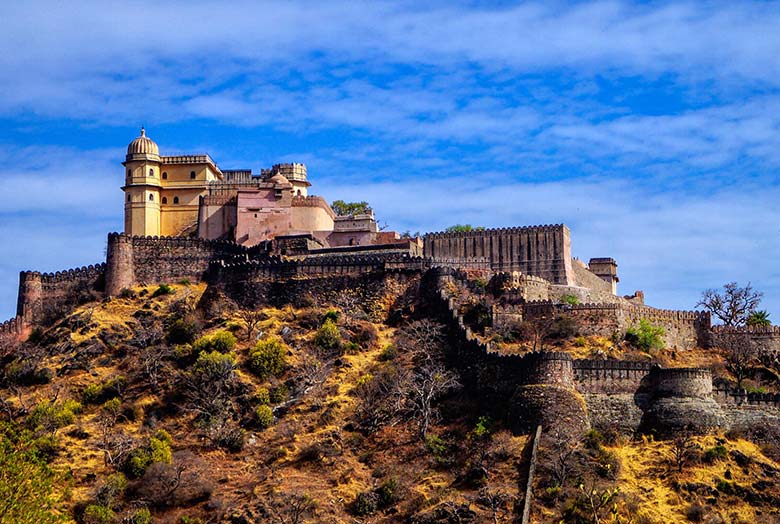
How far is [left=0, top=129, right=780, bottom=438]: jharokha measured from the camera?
207 feet

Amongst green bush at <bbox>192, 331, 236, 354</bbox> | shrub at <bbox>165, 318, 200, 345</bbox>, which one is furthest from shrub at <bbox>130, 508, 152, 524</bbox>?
shrub at <bbox>165, 318, 200, 345</bbox>

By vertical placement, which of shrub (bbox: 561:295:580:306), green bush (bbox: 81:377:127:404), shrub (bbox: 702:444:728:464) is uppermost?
shrub (bbox: 561:295:580:306)

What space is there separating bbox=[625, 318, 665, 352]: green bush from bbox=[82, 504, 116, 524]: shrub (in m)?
26.5

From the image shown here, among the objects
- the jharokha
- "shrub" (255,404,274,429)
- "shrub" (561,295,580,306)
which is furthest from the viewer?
"shrub" (561,295,580,306)

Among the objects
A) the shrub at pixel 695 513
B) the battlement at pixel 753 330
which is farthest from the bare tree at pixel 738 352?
the shrub at pixel 695 513

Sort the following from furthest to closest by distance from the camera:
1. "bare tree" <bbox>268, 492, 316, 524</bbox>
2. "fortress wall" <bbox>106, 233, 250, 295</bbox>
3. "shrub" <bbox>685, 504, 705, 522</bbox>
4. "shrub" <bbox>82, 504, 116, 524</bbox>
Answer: "fortress wall" <bbox>106, 233, 250, 295</bbox> → "shrub" <bbox>82, 504, 116, 524</bbox> → "bare tree" <bbox>268, 492, 316, 524</bbox> → "shrub" <bbox>685, 504, 705, 522</bbox>

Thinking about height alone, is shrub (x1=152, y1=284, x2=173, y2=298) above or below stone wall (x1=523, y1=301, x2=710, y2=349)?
above

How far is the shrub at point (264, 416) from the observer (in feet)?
221

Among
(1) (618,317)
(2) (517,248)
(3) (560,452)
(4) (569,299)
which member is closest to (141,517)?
(3) (560,452)

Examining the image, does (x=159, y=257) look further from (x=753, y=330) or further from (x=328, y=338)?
(x=753, y=330)

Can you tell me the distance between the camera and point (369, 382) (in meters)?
69.1

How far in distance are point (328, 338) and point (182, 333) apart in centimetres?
736

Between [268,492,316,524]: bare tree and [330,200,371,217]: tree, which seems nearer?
[268,492,316,524]: bare tree

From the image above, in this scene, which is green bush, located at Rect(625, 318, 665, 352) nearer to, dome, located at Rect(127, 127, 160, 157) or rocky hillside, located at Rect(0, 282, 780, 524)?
rocky hillside, located at Rect(0, 282, 780, 524)
